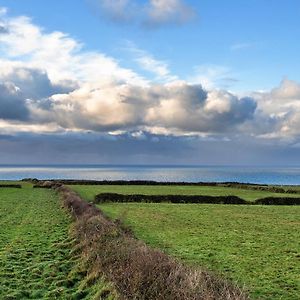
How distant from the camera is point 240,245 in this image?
2731 cm

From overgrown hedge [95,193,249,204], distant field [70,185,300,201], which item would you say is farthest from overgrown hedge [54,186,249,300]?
distant field [70,185,300,201]

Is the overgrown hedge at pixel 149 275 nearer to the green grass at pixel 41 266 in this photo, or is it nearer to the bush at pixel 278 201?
the green grass at pixel 41 266

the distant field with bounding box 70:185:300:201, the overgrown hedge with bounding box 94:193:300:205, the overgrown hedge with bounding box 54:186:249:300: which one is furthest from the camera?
the distant field with bounding box 70:185:300:201

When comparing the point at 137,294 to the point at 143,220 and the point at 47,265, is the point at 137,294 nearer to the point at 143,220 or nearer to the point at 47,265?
the point at 47,265

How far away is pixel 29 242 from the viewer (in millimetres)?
28031

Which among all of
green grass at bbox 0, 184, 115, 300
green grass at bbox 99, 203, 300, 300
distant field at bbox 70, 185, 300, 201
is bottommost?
green grass at bbox 0, 184, 115, 300

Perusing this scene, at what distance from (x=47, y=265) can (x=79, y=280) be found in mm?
3353

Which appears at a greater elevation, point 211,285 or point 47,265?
point 211,285

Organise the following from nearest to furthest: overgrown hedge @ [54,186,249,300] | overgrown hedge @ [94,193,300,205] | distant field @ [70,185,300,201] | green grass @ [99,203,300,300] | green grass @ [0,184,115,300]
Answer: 1. overgrown hedge @ [54,186,249,300]
2. green grass @ [0,184,115,300]
3. green grass @ [99,203,300,300]
4. overgrown hedge @ [94,193,300,205]
5. distant field @ [70,185,300,201]

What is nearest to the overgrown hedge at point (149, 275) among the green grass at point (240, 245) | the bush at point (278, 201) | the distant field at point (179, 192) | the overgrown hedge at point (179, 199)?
the green grass at point (240, 245)

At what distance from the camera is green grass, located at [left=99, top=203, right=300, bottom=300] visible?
17.9 meters

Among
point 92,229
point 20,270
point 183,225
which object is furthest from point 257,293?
point 183,225

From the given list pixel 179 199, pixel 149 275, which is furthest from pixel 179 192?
pixel 149 275

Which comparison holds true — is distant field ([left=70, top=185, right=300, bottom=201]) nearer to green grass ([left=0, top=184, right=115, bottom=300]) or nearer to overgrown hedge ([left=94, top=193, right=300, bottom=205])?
overgrown hedge ([left=94, top=193, right=300, bottom=205])
